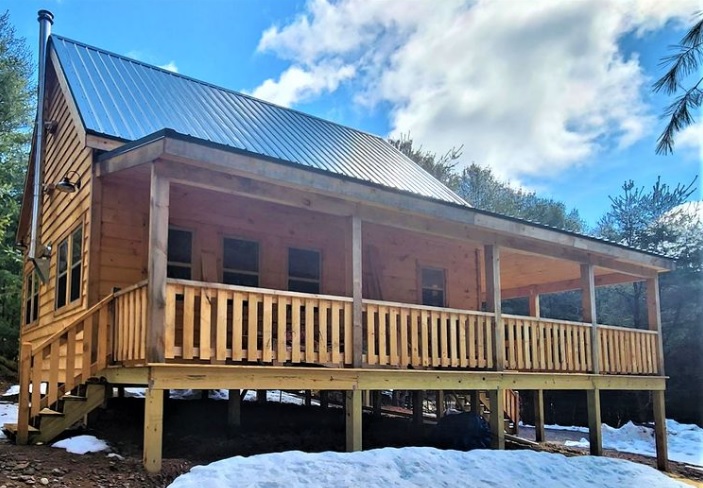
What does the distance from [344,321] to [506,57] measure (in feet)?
49.2

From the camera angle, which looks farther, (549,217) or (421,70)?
(549,217)

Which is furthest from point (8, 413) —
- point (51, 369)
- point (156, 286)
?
point (156, 286)

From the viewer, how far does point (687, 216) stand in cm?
2539

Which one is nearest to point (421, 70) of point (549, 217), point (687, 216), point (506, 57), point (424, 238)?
point (506, 57)

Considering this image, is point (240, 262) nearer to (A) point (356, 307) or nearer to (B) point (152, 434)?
(A) point (356, 307)

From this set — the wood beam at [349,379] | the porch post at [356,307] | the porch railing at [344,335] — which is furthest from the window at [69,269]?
the porch post at [356,307]

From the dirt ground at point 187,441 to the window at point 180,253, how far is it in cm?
232

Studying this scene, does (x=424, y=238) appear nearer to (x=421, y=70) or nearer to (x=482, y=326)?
(x=482, y=326)

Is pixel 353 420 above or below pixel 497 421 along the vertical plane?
above

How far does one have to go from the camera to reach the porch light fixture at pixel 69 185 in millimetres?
9867

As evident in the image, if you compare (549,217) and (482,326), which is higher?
(549,217)

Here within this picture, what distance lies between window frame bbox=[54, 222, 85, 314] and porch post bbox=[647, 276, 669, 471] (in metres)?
10.8

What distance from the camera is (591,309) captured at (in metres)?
12.1

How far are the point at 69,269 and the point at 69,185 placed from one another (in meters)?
1.71
